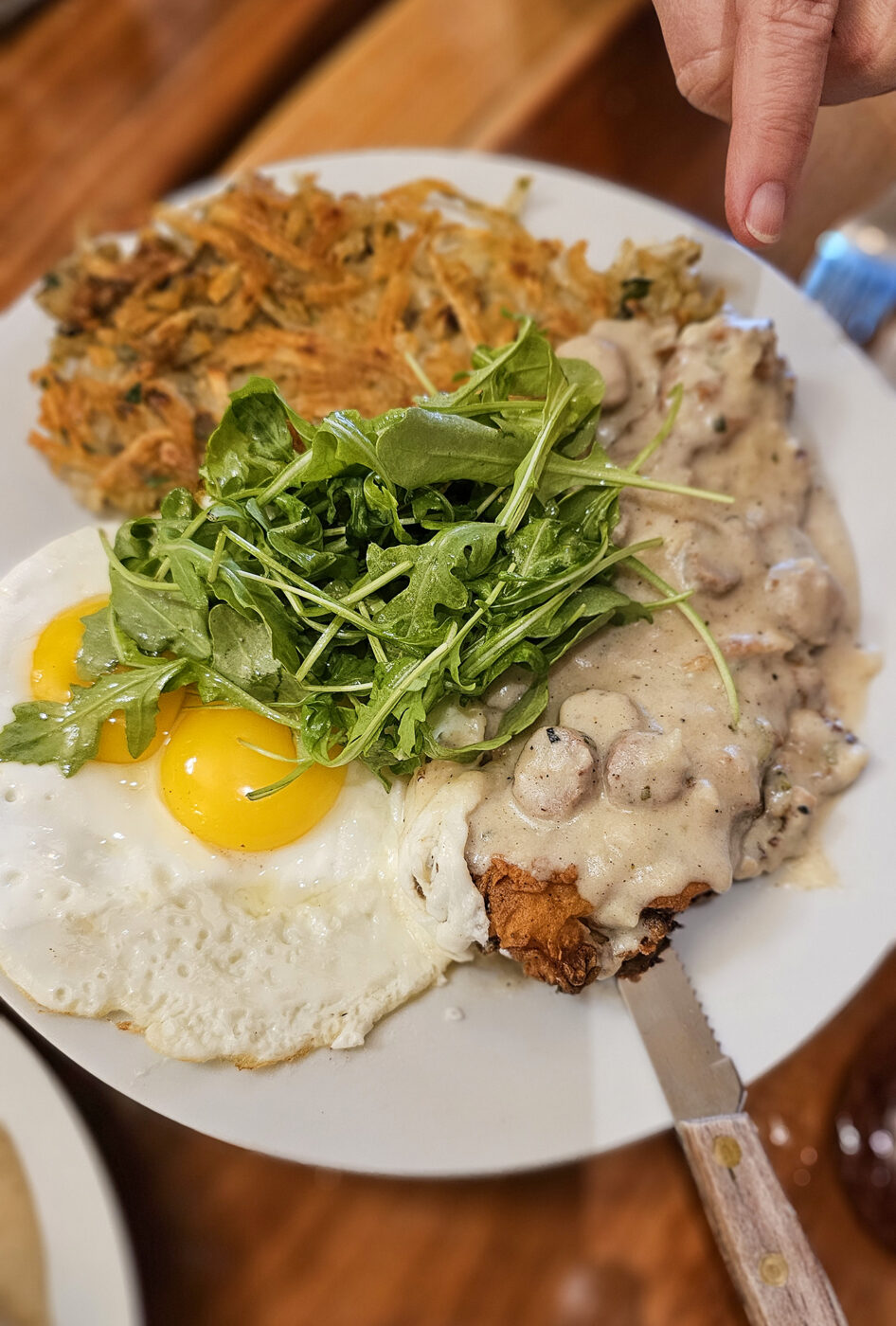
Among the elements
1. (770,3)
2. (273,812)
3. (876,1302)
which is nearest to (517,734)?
(273,812)

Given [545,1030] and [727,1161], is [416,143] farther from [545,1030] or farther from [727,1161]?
[727,1161]

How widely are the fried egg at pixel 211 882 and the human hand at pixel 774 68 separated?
4.05 ft

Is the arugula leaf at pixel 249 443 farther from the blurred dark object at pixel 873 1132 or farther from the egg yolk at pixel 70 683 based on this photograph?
the blurred dark object at pixel 873 1132

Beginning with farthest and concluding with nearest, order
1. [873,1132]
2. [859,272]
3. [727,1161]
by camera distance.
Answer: [859,272] → [873,1132] → [727,1161]

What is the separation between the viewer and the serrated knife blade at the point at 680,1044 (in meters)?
1.90

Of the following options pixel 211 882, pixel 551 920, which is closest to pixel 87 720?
pixel 211 882

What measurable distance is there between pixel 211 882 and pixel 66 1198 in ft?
2.71

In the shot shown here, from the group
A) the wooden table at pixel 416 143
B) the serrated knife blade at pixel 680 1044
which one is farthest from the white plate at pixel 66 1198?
the serrated knife blade at pixel 680 1044

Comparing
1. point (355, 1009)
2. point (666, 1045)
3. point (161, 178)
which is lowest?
point (666, 1045)

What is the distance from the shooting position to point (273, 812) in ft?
6.33

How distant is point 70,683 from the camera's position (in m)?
1.97

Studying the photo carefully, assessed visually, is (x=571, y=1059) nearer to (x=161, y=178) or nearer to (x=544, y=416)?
(x=544, y=416)

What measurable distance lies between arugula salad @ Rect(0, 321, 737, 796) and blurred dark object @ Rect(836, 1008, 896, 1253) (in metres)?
1.18

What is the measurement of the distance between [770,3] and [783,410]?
89 centimetres
